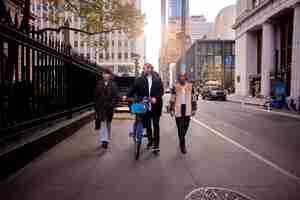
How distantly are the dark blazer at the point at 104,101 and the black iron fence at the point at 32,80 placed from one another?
1.40m

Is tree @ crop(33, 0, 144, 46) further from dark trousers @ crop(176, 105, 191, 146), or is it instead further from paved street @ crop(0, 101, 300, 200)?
dark trousers @ crop(176, 105, 191, 146)

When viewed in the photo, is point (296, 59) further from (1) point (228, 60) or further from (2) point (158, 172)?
(1) point (228, 60)

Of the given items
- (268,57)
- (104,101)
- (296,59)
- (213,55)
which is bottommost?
(104,101)

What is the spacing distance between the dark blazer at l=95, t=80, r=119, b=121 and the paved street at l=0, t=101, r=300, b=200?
2.77 feet

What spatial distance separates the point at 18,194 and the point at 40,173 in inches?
36.5

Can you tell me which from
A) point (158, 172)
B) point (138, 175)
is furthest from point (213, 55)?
point (138, 175)

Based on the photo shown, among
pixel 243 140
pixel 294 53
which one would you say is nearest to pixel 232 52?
pixel 294 53

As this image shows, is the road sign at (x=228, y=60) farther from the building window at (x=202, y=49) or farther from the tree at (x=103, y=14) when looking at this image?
the tree at (x=103, y=14)

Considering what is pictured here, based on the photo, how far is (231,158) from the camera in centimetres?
589

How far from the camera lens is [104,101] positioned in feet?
22.3

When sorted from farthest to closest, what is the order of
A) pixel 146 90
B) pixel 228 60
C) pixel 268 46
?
pixel 228 60
pixel 268 46
pixel 146 90

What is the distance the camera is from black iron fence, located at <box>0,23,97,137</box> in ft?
17.3

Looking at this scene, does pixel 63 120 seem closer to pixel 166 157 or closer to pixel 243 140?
pixel 166 157

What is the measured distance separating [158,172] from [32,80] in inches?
145
